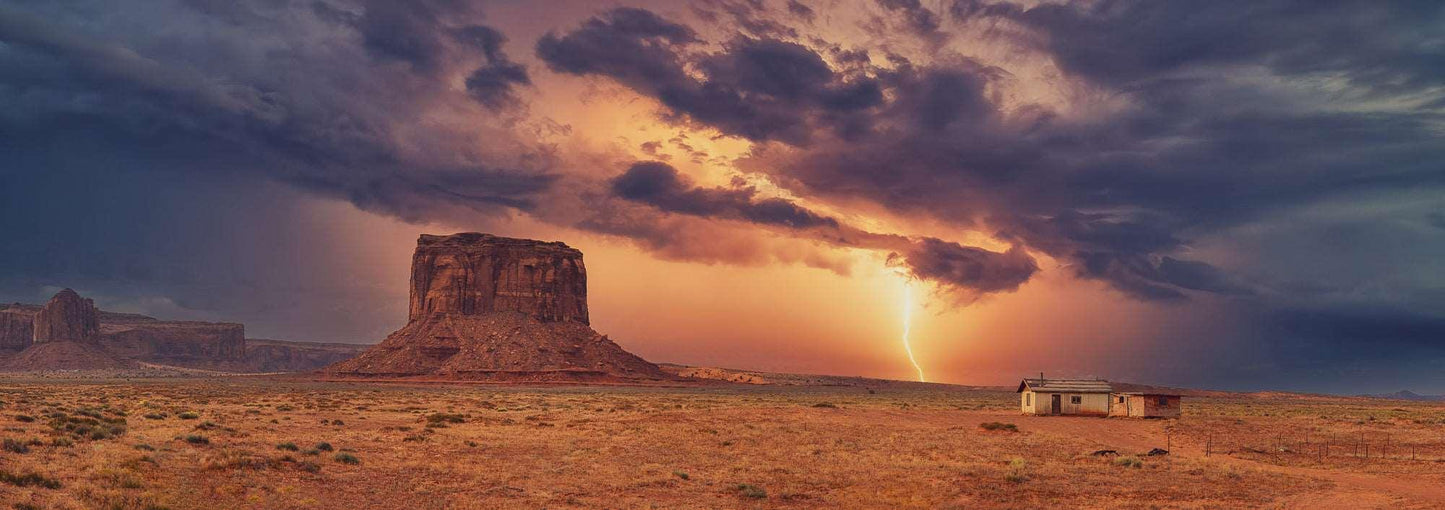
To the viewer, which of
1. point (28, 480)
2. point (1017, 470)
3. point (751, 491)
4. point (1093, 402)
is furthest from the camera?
point (1093, 402)

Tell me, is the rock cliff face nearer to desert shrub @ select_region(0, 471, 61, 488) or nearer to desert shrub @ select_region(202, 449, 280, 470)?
desert shrub @ select_region(202, 449, 280, 470)

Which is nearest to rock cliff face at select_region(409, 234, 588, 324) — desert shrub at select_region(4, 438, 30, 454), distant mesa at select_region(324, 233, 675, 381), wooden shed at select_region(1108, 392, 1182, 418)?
distant mesa at select_region(324, 233, 675, 381)

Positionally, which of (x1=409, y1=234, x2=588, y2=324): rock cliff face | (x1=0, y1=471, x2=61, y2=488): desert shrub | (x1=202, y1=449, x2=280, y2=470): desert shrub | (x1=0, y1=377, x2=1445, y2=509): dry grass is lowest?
(x1=0, y1=377, x2=1445, y2=509): dry grass

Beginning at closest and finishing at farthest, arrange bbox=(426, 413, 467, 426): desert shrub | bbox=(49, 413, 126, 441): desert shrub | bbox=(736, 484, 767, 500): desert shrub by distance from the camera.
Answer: bbox=(736, 484, 767, 500): desert shrub
bbox=(49, 413, 126, 441): desert shrub
bbox=(426, 413, 467, 426): desert shrub

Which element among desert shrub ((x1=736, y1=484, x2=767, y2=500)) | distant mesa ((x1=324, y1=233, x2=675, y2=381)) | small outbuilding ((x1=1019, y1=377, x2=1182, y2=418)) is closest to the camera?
desert shrub ((x1=736, y1=484, x2=767, y2=500))

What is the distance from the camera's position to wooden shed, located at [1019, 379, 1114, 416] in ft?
203

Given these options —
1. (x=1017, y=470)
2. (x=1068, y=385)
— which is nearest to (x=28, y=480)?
(x=1017, y=470)

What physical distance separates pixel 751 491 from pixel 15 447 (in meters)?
20.6

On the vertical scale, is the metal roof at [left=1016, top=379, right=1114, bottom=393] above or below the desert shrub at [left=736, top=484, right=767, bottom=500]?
above

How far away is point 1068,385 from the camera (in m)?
63.2

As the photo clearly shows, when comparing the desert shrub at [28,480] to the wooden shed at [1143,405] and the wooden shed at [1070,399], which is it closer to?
the wooden shed at [1070,399]

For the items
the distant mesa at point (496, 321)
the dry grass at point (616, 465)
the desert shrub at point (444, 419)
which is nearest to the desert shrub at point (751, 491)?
the dry grass at point (616, 465)

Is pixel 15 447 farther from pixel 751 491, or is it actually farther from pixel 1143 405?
pixel 1143 405

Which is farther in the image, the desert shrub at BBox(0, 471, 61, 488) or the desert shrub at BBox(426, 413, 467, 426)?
the desert shrub at BBox(426, 413, 467, 426)
